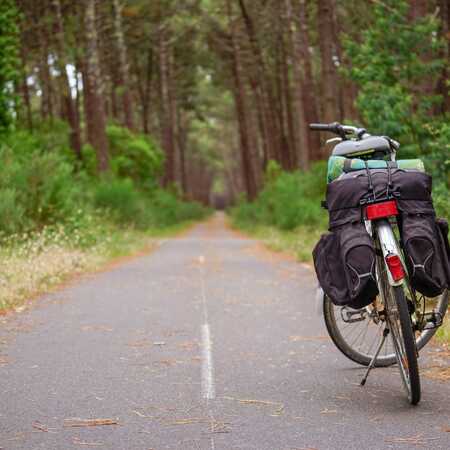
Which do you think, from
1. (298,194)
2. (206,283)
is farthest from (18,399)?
(298,194)

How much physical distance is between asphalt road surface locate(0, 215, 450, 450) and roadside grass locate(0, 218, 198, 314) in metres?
0.59

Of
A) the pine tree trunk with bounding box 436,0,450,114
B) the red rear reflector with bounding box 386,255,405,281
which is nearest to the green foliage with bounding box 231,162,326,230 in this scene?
the pine tree trunk with bounding box 436,0,450,114

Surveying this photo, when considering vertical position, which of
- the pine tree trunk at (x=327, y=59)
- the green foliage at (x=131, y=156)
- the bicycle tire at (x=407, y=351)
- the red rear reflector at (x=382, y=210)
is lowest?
the bicycle tire at (x=407, y=351)

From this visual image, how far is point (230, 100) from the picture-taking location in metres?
68.1

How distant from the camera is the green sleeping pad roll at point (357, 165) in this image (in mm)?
5742

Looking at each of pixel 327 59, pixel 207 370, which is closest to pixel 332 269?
pixel 207 370

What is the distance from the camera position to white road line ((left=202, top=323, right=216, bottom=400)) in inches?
235

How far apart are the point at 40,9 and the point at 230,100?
3552 cm

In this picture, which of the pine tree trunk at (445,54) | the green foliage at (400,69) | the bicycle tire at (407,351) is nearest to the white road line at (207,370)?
the bicycle tire at (407,351)

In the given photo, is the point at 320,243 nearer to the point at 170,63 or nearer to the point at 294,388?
the point at 294,388

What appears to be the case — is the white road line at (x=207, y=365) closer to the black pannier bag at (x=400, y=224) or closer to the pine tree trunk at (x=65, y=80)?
the black pannier bag at (x=400, y=224)

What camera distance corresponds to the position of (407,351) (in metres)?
5.14

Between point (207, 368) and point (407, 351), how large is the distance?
2161mm

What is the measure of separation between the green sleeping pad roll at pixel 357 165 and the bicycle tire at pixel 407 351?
92 centimetres
